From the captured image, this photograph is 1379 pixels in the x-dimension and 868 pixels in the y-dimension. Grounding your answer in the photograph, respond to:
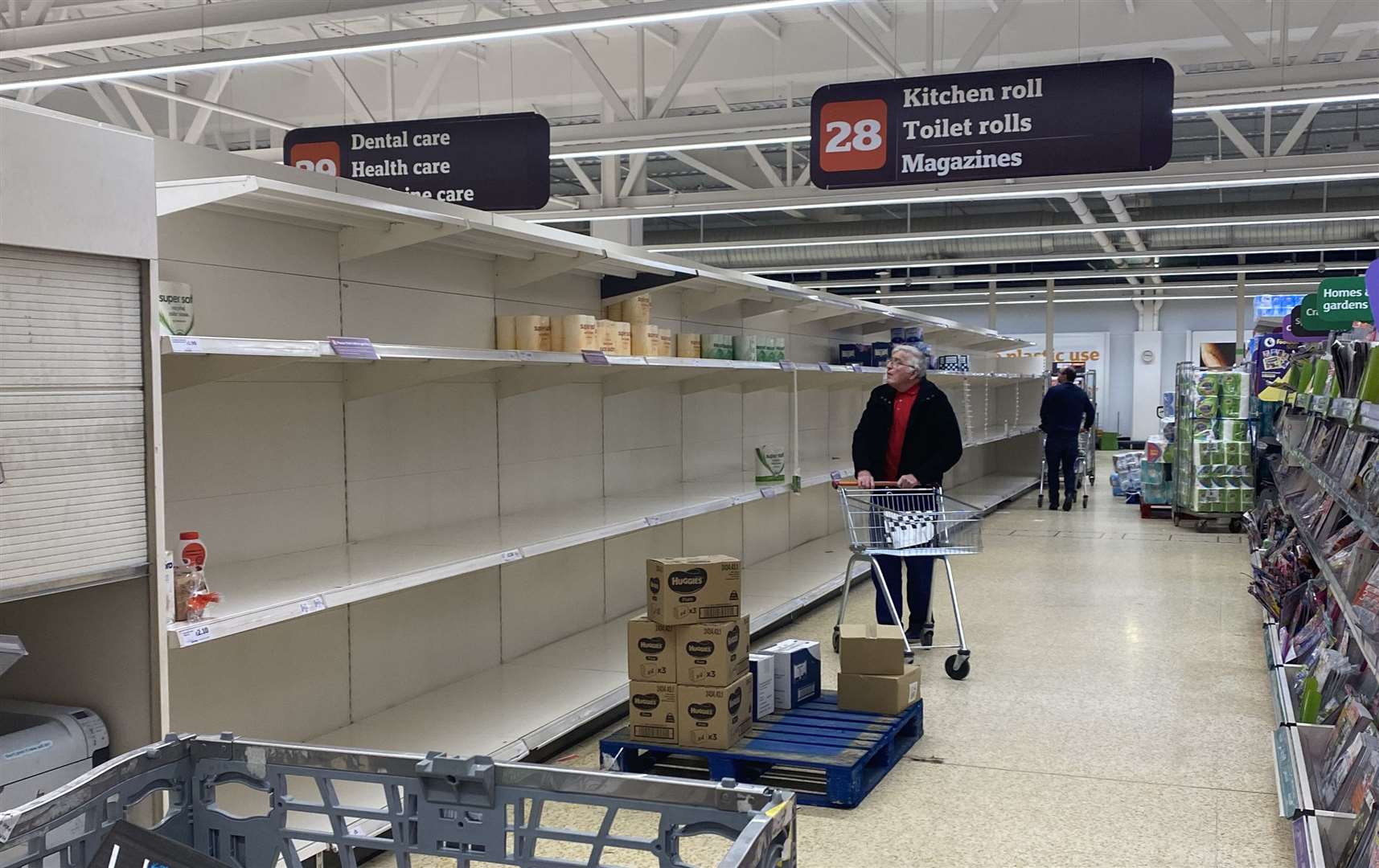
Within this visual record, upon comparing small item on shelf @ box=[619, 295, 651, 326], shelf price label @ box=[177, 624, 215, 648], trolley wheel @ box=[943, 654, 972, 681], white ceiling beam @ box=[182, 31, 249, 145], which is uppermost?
white ceiling beam @ box=[182, 31, 249, 145]

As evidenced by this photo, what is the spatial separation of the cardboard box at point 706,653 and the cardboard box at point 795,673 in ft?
1.59

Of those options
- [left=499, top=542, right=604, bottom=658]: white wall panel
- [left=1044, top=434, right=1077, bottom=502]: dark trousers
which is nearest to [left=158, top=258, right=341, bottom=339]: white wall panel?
→ [left=499, top=542, right=604, bottom=658]: white wall panel

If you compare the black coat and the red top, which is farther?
the red top

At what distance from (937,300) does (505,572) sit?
2190cm

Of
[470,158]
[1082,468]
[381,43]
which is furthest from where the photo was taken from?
[1082,468]

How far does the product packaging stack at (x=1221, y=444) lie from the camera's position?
11242 millimetres

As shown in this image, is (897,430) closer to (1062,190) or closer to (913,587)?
(913,587)

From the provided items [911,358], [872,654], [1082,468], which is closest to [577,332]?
[872,654]

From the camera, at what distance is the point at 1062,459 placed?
1393 cm

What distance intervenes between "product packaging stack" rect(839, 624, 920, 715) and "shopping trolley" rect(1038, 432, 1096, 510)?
9.77 metres

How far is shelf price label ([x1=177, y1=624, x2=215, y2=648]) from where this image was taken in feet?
9.15

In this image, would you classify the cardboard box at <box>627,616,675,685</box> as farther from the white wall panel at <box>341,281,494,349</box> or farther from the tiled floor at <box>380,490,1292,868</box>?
the white wall panel at <box>341,281,494,349</box>

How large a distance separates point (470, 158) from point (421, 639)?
316cm

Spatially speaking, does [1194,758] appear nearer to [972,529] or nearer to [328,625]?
[972,529]
